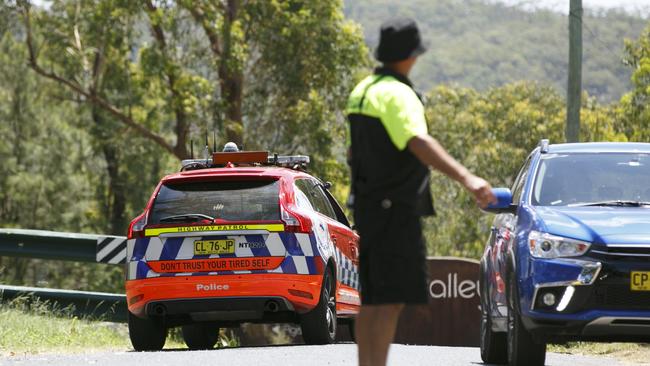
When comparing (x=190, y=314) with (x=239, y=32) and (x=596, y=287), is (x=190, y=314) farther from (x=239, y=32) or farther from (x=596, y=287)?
(x=239, y=32)

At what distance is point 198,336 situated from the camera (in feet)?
49.2

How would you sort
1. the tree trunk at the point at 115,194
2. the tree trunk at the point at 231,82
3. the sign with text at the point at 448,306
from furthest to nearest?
the tree trunk at the point at 115,194 → the tree trunk at the point at 231,82 → the sign with text at the point at 448,306

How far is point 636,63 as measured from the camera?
43.8 metres

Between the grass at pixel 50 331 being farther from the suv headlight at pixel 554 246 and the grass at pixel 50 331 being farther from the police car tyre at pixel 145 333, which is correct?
the suv headlight at pixel 554 246

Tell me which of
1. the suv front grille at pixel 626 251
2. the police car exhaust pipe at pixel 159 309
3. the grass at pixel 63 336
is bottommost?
the grass at pixel 63 336

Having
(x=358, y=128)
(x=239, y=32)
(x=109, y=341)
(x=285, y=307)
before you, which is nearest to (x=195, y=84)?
(x=239, y=32)

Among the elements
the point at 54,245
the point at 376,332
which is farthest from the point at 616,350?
the point at 376,332

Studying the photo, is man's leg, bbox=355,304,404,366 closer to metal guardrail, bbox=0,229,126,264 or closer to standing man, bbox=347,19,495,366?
standing man, bbox=347,19,495,366

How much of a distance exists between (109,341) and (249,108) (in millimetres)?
20942

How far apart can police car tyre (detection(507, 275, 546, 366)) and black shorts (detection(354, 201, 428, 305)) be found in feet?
10.9

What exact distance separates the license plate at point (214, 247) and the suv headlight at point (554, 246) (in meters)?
3.41

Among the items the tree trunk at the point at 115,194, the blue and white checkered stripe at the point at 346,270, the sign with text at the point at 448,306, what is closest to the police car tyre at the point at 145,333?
the blue and white checkered stripe at the point at 346,270

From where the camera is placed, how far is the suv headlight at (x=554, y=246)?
361 inches

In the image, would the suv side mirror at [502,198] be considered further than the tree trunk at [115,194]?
No
